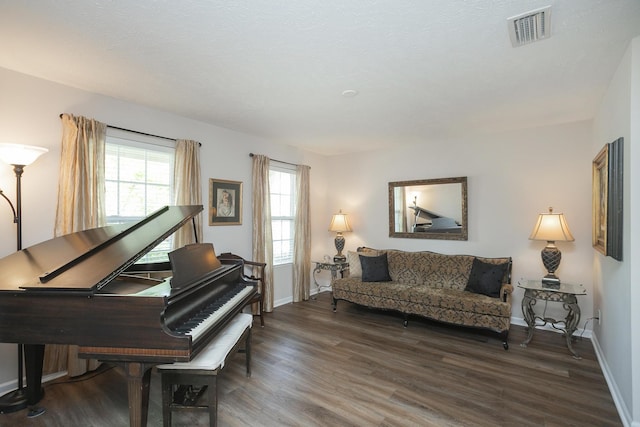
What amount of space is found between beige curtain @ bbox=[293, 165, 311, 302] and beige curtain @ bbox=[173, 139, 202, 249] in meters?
1.84

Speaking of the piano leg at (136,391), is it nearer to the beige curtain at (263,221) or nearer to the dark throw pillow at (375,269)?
the beige curtain at (263,221)

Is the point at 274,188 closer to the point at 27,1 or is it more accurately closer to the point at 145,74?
the point at 145,74

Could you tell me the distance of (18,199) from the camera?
251cm

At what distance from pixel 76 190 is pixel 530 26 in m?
3.75

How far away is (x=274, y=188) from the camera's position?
5039 mm

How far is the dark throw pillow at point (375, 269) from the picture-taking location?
4648 mm

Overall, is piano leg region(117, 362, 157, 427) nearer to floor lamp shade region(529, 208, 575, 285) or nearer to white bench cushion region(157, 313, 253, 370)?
white bench cushion region(157, 313, 253, 370)

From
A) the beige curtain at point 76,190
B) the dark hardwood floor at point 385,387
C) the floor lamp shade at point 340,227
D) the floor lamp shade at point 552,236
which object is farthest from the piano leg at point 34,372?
the floor lamp shade at point 552,236

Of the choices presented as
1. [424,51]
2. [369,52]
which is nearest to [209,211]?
[369,52]

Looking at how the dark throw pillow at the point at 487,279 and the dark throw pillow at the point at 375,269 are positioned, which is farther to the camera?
the dark throw pillow at the point at 375,269

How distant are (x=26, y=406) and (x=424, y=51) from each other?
3911 millimetres

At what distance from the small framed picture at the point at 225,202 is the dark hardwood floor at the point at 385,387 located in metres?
1.53

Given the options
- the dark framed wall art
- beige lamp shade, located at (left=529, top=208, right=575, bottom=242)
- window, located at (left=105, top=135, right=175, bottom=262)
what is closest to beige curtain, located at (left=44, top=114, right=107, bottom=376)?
window, located at (left=105, top=135, right=175, bottom=262)

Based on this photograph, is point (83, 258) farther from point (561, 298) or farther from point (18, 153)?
point (561, 298)
